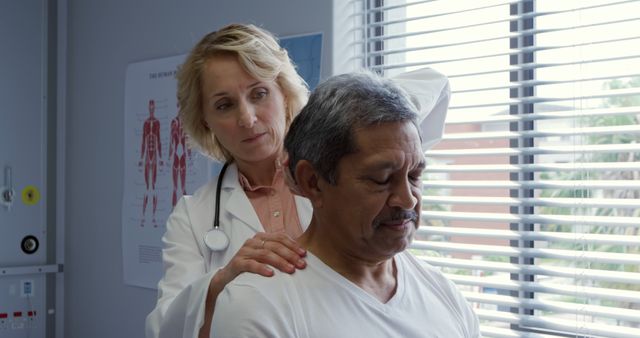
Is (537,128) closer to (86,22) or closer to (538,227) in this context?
(538,227)

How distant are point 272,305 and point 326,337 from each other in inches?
4.0

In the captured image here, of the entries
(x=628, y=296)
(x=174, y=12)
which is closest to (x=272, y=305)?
(x=628, y=296)

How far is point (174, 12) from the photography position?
110 inches

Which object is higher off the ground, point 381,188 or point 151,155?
point 151,155

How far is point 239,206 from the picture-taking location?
164 cm

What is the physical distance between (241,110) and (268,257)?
450 mm

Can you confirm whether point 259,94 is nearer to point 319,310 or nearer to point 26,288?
point 319,310

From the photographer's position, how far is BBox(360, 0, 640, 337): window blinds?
181 cm

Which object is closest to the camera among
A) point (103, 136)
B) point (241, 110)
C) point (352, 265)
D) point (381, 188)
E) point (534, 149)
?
point (381, 188)

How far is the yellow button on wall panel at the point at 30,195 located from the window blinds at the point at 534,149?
1775mm

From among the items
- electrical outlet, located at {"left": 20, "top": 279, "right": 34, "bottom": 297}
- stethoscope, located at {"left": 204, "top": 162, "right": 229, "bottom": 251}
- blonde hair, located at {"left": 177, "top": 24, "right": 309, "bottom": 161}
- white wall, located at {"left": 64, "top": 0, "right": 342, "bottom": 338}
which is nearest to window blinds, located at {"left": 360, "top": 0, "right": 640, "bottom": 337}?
blonde hair, located at {"left": 177, "top": 24, "right": 309, "bottom": 161}

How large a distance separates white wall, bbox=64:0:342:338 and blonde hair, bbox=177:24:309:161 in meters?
1.01

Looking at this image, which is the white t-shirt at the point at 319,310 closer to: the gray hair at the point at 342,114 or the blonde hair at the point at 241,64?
the gray hair at the point at 342,114

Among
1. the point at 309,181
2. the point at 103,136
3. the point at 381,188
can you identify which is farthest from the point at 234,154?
the point at 103,136
